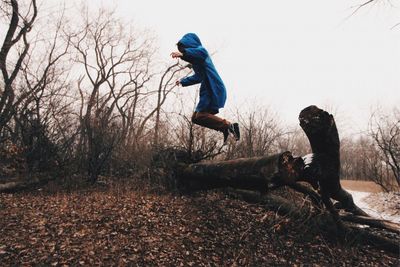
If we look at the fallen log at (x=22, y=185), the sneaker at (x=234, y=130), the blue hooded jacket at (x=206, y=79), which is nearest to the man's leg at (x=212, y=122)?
the sneaker at (x=234, y=130)

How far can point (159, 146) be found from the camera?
1019 centimetres

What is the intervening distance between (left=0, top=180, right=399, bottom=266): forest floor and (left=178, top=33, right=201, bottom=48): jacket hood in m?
3.15

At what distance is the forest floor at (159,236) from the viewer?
16.3 ft

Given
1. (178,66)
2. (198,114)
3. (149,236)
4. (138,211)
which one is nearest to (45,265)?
(149,236)

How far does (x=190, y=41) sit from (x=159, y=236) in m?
3.40

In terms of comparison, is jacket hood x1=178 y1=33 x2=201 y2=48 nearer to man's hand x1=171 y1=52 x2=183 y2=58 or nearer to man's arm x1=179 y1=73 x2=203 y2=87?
man's hand x1=171 y1=52 x2=183 y2=58

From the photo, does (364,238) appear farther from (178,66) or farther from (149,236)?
(178,66)

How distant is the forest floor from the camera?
4.97 metres

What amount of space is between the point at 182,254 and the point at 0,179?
7721mm

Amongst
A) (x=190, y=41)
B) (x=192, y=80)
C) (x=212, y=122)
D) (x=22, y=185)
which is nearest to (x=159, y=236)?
(x=212, y=122)

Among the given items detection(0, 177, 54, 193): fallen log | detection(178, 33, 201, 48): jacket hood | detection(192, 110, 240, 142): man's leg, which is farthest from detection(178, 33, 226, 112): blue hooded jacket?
detection(0, 177, 54, 193): fallen log

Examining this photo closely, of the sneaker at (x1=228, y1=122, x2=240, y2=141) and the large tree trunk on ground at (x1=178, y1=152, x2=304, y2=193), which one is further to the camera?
the sneaker at (x1=228, y1=122, x2=240, y2=141)

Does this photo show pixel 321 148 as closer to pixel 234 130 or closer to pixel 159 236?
pixel 234 130

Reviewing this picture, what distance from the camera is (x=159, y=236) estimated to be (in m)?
5.79
